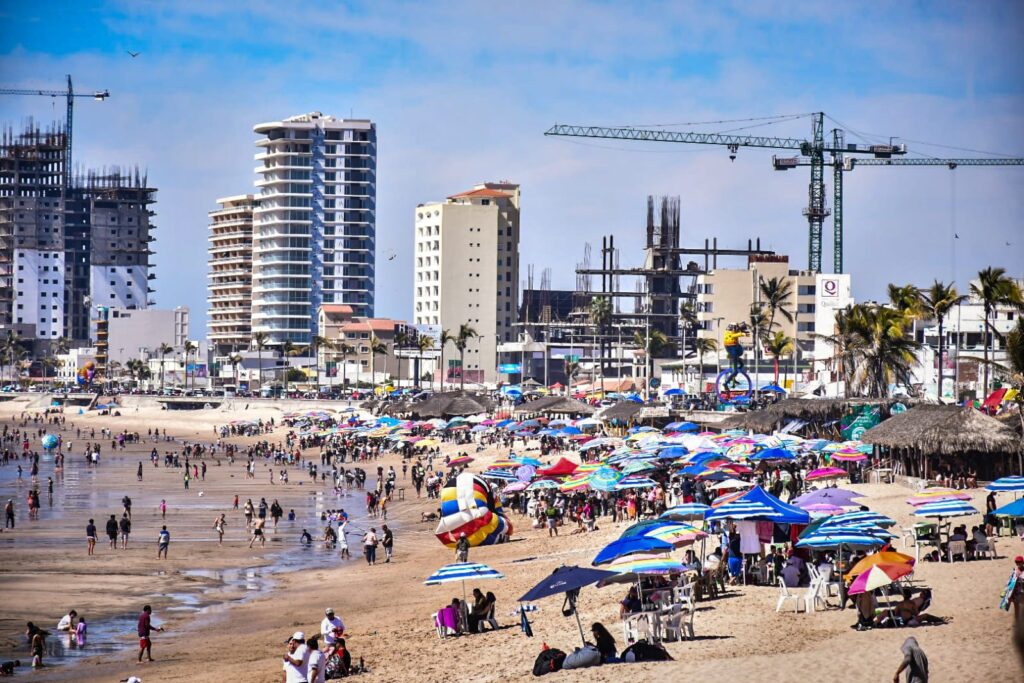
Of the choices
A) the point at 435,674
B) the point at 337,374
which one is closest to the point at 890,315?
the point at 435,674

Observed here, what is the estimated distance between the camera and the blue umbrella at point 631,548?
66.1 ft

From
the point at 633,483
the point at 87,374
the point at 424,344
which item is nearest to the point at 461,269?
the point at 424,344

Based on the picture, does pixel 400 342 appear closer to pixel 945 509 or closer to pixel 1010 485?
pixel 1010 485

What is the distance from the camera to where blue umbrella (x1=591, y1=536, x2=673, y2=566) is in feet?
66.1

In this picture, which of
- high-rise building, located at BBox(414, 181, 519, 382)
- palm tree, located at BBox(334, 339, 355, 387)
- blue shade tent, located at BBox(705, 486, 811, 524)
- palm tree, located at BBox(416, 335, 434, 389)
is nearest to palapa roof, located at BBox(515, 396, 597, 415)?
blue shade tent, located at BBox(705, 486, 811, 524)

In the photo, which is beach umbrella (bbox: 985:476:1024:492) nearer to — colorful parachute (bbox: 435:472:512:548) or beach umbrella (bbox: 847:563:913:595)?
beach umbrella (bbox: 847:563:913:595)

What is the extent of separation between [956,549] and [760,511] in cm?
467

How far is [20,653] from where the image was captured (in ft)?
80.5

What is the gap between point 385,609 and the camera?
28469 millimetres

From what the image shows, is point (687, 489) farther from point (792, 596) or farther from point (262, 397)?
point (262, 397)

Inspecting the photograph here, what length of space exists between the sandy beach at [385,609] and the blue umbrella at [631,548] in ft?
4.73

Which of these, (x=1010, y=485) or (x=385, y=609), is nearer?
(x=1010, y=485)

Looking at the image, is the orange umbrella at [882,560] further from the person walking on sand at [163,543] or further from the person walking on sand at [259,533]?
the person walking on sand at [259,533]

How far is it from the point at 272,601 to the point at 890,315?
38.4 meters
